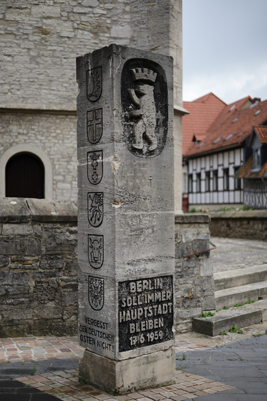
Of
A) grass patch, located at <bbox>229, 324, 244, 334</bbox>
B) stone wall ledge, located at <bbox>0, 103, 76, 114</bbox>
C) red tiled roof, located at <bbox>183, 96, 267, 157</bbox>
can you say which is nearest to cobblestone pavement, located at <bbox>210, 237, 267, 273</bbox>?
grass patch, located at <bbox>229, 324, 244, 334</bbox>

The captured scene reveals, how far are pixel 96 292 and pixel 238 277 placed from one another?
454cm

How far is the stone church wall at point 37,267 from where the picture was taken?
555 centimetres

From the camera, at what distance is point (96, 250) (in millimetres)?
3906

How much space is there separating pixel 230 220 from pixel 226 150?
10.7 metres

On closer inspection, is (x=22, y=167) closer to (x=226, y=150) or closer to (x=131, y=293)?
(x=131, y=293)

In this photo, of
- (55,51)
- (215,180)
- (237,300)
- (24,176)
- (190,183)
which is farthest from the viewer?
(190,183)

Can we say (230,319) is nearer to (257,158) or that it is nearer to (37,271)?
(37,271)

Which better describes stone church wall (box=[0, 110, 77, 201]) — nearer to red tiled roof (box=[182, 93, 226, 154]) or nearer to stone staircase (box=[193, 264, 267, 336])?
stone staircase (box=[193, 264, 267, 336])

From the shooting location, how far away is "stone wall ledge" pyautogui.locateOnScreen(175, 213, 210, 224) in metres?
6.24

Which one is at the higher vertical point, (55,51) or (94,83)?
(55,51)

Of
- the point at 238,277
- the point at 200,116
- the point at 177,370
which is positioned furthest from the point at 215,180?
the point at 177,370

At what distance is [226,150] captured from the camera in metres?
28.3

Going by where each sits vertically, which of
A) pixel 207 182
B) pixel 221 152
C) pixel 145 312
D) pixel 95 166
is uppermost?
pixel 221 152

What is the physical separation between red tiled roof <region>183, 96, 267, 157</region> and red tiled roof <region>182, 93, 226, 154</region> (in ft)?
1.77
